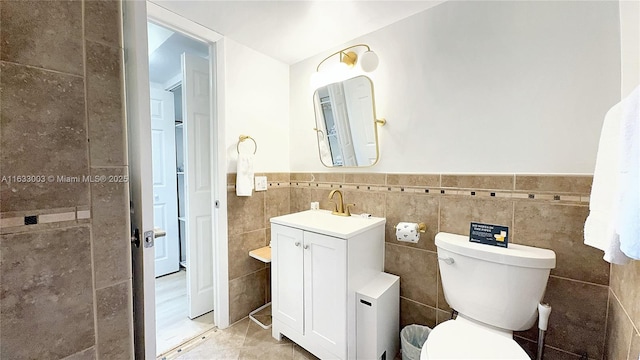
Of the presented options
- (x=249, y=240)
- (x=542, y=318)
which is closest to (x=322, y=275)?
(x=249, y=240)

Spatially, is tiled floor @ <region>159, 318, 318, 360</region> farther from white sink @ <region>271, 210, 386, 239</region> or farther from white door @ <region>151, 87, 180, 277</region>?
white door @ <region>151, 87, 180, 277</region>

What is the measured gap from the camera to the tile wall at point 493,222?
1157 millimetres

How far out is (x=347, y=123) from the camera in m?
1.92

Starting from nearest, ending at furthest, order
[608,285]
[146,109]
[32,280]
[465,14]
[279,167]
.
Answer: [32,280]
[146,109]
[608,285]
[465,14]
[279,167]

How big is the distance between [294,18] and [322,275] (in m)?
1.62

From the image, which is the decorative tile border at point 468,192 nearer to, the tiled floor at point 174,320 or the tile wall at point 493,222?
the tile wall at point 493,222

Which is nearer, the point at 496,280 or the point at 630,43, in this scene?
the point at 630,43

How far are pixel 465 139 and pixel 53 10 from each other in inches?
65.8

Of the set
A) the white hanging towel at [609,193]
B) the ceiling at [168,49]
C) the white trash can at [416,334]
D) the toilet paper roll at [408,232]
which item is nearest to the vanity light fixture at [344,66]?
the ceiling at [168,49]

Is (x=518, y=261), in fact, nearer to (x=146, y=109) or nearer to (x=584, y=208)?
(x=584, y=208)

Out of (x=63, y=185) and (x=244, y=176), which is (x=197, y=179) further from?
(x=63, y=185)

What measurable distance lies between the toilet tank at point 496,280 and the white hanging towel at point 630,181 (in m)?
0.53

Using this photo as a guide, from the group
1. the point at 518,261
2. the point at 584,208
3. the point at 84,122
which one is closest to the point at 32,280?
the point at 84,122

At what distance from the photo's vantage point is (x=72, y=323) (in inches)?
21.8
